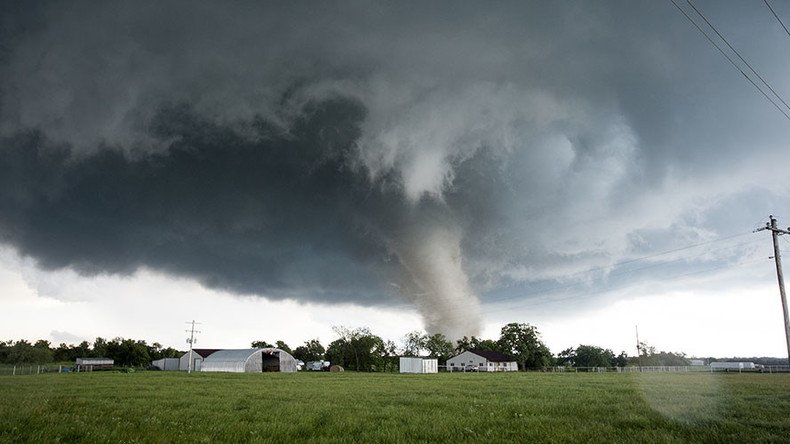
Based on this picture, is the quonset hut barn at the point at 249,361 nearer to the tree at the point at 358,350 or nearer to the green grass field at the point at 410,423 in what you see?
→ the tree at the point at 358,350

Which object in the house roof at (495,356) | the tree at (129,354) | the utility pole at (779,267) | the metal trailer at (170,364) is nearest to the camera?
the utility pole at (779,267)

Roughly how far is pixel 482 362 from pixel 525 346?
65.9ft

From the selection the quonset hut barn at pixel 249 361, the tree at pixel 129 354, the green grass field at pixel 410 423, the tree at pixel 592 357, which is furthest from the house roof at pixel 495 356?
the green grass field at pixel 410 423

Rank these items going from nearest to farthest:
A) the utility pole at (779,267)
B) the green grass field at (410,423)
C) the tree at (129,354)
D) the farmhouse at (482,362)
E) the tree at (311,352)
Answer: the green grass field at (410,423)
the utility pole at (779,267)
the farmhouse at (482,362)
the tree at (129,354)
the tree at (311,352)

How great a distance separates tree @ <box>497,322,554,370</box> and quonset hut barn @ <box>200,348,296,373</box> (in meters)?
72.9

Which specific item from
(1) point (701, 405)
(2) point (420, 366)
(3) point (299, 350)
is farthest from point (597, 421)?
(3) point (299, 350)

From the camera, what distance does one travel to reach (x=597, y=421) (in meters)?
14.6

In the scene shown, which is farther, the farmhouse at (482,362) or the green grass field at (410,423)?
the farmhouse at (482,362)

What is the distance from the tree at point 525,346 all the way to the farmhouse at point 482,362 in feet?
12.3

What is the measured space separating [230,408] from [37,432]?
859cm

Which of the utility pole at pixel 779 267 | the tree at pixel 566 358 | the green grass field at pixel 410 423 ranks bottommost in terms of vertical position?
the tree at pixel 566 358

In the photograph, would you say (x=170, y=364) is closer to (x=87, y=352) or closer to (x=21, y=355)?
(x=21, y=355)

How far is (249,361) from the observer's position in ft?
340

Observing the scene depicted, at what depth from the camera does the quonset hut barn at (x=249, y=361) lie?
103 m
